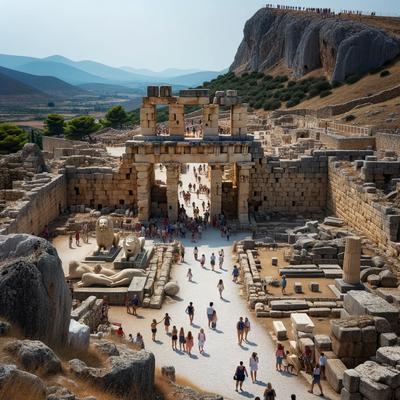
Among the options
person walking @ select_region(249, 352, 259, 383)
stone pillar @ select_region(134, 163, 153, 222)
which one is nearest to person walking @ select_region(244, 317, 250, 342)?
person walking @ select_region(249, 352, 259, 383)

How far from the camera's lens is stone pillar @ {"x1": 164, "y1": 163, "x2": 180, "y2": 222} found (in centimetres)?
2659

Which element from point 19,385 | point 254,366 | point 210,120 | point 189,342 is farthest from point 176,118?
point 19,385

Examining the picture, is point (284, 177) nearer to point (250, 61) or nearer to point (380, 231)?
point (380, 231)

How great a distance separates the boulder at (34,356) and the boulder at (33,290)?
20.4 inches

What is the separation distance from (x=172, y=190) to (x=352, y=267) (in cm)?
1155

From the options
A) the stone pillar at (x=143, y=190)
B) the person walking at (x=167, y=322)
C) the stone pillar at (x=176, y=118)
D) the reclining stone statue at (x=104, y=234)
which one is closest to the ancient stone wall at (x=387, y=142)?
the stone pillar at (x=176, y=118)

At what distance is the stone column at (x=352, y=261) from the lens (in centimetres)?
1727

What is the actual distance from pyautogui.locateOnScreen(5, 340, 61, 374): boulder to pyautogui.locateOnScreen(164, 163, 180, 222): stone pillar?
775 inches

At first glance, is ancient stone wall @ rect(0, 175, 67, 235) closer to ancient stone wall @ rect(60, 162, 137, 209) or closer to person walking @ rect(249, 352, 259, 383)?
ancient stone wall @ rect(60, 162, 137, 209)

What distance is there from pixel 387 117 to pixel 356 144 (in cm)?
994

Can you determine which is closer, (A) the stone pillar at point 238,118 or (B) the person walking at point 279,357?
(B) the person walking at point 279,357

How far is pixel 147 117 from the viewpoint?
2655 centimetres

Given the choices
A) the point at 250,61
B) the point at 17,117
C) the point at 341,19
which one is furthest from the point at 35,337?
the point at 17,117

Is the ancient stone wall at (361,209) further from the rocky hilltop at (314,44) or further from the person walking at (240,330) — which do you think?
the rocky hilltop at (314,44)
